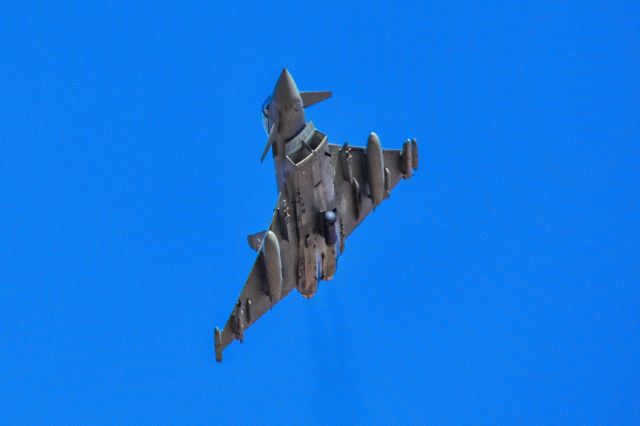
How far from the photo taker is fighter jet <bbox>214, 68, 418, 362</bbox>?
130ft

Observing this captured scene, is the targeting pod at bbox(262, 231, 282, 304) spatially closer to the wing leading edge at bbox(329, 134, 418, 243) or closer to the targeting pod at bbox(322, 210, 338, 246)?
the targeting pod at bbox(322, 210, 338, 246)

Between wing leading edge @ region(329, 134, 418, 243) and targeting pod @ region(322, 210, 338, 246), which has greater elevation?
wing leading edge @ region(329, 134, 418, 243)

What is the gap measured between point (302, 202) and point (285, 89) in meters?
4.07

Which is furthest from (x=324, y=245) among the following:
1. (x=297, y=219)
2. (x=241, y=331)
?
(x=241, y=331)

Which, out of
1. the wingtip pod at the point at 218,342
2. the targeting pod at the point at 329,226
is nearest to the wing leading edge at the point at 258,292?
the wingtip pod at the point at 218,342

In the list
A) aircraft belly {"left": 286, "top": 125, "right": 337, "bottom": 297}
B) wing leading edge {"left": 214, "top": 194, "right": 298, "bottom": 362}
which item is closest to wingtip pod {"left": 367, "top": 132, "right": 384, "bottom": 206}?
aircraft belly {"left": 286, "top": 125, "right": 337, "bottom": 297}

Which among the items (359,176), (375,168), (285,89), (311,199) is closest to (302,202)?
(311,199)

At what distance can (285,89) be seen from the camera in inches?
1533

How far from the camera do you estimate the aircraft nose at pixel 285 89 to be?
3891 cm

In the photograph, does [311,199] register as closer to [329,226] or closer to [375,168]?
→ [329,226]

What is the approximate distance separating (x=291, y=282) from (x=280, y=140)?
5.64m

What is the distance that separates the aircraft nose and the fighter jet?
0.03m

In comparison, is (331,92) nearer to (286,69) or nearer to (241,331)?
(286,69)

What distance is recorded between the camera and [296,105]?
1554 inches
